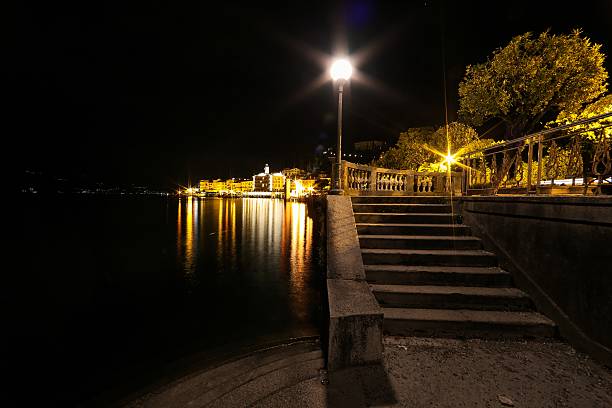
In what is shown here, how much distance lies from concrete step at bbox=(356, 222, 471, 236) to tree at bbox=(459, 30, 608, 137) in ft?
31.7

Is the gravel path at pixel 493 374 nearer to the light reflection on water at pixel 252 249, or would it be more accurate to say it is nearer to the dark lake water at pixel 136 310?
the dark lake water at pixel 136 310

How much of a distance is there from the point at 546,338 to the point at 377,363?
113 inches

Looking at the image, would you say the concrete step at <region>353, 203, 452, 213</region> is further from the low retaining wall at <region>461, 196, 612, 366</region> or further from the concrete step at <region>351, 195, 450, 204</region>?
the low retaining wall at <region>461, 196, 612, 366</region>

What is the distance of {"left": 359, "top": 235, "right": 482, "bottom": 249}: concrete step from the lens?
6.54 meters

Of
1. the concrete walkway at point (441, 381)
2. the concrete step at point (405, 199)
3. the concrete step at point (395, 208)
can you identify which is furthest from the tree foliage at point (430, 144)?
the concrete walkway at point (441, 381)

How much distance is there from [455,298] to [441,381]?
5.93 ft

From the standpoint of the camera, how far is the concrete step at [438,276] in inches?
218

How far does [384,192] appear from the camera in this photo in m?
11.1

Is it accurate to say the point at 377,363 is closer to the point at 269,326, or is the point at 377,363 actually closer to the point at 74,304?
the point at 269,326

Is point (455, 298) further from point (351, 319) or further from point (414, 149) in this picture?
point (414, 149)

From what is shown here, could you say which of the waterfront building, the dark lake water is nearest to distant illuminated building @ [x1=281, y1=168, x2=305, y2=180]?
the waterfront building

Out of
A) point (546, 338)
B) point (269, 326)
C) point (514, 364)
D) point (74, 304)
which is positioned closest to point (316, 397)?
point (514, 364)

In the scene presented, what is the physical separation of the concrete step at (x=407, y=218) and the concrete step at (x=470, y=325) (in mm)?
3049

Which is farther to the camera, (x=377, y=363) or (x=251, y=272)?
(x=251, y=272)
